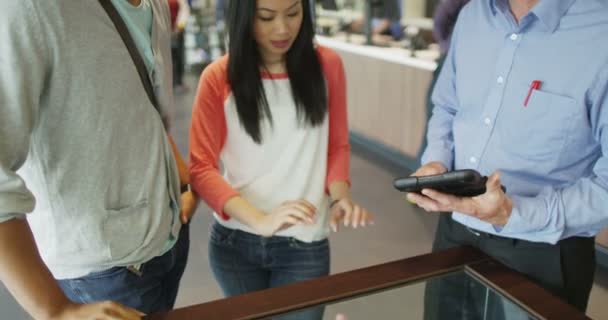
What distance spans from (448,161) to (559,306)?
0.47 m

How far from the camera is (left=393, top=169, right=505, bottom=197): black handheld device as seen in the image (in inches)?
35.3

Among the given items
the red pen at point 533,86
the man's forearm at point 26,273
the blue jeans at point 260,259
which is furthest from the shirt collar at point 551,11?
the man's forearm at point 26,273

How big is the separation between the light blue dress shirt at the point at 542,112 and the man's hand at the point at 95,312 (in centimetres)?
72

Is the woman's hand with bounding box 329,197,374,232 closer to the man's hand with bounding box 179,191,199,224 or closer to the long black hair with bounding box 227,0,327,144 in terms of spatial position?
the long black hair with bounding box 227,0,327,144

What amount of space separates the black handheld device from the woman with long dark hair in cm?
35

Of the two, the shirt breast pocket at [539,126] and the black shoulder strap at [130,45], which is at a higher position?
the black shoulder strap at [130,45]

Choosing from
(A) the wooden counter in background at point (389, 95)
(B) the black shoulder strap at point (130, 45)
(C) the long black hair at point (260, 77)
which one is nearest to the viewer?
(B) the black shoulder strap at point (130, 45)

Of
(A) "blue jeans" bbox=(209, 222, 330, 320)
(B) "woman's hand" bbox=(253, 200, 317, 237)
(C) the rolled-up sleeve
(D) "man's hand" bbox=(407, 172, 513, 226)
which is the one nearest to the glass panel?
(D) "man's hand" bbox=(407, 172, 513, 226)

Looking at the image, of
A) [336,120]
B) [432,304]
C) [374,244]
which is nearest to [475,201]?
[432,304]

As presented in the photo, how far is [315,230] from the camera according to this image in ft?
4.39

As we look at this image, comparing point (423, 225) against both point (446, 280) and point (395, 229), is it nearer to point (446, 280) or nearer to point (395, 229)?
point (395, 229)

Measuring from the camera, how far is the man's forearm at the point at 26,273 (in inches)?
29.3

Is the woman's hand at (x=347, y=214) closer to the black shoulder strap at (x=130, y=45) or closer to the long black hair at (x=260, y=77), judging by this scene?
the long black hair at (x=260, y=77)

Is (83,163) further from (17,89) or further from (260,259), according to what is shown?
(260,259)
